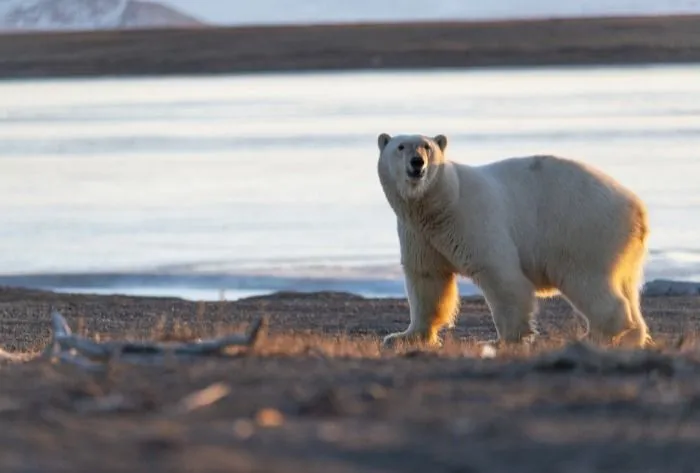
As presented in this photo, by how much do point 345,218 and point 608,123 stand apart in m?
14.5

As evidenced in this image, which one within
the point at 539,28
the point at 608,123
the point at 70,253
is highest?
the point at 539,28

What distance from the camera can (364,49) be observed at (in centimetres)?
6044

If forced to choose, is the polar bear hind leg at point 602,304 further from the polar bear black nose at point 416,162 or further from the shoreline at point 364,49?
the shoreline at point 364,49

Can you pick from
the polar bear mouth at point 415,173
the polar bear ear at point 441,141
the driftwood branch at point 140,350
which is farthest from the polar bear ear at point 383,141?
the driftwood branch at point 140,350

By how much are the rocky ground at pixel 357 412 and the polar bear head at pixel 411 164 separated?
206 centimetres

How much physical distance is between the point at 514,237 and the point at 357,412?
15.5 feet

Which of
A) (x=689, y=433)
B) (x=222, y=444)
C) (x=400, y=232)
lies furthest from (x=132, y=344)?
(x=400, y=232)

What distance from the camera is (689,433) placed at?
15.8 feet

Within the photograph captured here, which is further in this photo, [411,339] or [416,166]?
[411,339]

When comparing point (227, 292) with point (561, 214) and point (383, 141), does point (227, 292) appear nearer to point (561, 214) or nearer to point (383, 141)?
point (383, 141)

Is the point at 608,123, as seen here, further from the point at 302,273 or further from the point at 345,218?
the point at 302,273

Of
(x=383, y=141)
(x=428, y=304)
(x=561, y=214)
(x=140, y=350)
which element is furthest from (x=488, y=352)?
(x=383, y=141)

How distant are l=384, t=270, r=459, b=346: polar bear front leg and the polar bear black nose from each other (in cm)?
78

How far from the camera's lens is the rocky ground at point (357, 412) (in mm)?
4422
